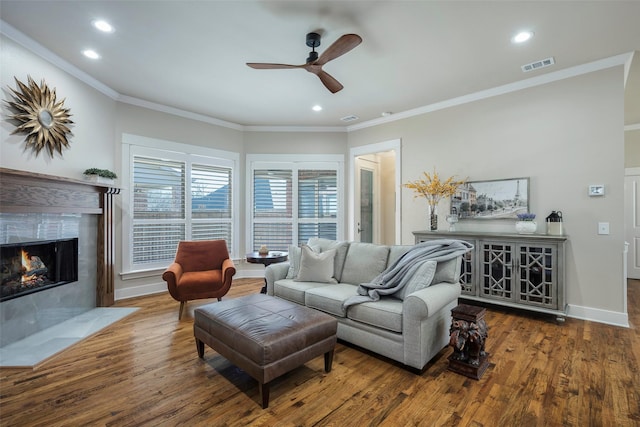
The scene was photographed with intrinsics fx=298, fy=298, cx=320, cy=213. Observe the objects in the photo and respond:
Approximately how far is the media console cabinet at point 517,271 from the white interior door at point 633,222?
3.95 meters

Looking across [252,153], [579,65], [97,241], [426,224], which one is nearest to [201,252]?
[97,241]

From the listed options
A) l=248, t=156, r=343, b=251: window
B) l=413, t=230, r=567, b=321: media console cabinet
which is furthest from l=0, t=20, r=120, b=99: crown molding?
l=413, t=230, r=567, b=321: media console cabinet

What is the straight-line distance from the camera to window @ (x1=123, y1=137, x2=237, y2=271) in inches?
176

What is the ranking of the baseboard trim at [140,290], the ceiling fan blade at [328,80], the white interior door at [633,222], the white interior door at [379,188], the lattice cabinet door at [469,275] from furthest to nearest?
the white interior door at [633,222]
the white interior door at [379,188]
the baseboard trim at [140,290]
the lattice cabinet door at [469,275]
the ceiling fan blade at [328,80]

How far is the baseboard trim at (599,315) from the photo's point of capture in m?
3.19

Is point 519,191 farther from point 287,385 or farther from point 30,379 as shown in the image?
point 30,379

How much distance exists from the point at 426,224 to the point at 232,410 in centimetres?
375

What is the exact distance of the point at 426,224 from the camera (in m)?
4.70

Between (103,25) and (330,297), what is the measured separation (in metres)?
3.23

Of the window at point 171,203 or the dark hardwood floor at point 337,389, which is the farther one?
the window at point 171,203

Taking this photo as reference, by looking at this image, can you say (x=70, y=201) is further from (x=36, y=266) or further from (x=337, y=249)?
(x=337, y=249)

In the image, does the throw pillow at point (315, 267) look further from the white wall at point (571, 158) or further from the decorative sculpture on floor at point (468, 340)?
the white wall at point (571, 158)

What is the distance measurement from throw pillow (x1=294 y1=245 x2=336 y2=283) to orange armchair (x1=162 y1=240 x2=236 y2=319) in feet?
3.02

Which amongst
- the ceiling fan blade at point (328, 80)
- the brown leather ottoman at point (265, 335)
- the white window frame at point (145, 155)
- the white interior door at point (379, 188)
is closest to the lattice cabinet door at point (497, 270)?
the white interior door at point (379, 188)
